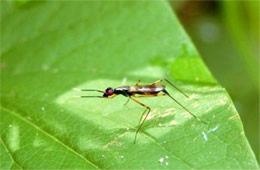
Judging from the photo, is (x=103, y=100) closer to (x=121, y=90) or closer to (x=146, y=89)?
(x=121, y=90)

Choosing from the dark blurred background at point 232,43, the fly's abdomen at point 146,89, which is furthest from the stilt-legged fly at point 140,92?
the dark blurred background at point 232,43

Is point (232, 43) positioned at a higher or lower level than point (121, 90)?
lower

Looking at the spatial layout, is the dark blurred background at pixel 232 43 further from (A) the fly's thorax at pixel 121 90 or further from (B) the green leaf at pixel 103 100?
(A) the fly's thorax at pixel 121 90

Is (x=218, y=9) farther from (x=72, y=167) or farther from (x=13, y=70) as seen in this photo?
(x=72, y=167)

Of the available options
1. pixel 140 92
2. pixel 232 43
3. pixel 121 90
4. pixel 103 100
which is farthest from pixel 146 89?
pixel 232 43

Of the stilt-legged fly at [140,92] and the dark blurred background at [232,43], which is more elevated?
the stilt-legged fly at [140,92]

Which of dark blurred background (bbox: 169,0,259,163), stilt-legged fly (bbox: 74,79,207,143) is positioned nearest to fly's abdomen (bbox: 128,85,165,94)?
stilt-legged fly (bbox: 74,79,207,143)

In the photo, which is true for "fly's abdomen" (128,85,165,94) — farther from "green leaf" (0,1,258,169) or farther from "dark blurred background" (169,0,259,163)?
"dark blurred background" (169,0,259,163)
